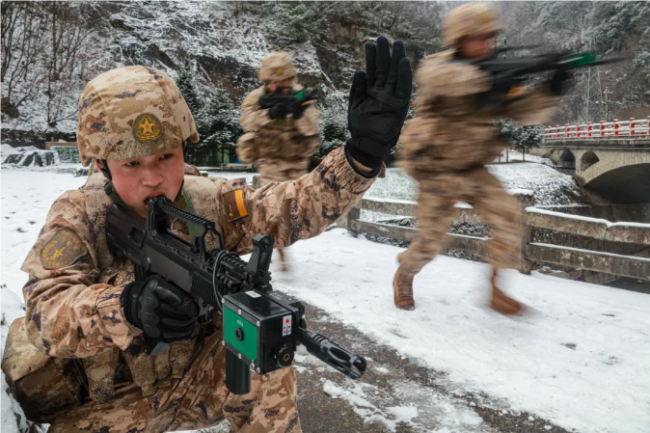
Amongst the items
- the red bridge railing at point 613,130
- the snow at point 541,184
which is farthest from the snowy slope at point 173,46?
the red bridge railing at point 613,130

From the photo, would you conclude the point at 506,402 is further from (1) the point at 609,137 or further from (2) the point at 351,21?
(2) the point at 351,21

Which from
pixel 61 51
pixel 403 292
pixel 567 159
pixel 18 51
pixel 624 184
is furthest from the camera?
pixel 18 51

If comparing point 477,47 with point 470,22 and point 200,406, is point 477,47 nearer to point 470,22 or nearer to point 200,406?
point 470,22

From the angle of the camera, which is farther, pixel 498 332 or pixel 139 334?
pixel 498 332

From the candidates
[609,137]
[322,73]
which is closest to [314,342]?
[609,137]

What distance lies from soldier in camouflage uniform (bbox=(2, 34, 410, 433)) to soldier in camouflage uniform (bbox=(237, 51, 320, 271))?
256 centimetres

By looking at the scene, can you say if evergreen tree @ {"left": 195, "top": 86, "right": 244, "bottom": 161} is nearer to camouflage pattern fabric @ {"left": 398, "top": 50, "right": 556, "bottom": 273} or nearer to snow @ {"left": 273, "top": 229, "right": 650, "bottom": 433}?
snow @ {"left": 273, "top": 229, "right": 650, "bottom": 433}

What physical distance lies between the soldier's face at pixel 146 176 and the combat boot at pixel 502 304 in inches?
85.1

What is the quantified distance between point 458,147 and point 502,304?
1.33 meters

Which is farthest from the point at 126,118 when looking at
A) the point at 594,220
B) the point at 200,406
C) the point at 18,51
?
the point at 18,51

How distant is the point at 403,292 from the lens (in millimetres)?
3717

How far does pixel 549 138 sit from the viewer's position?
13172 millimetres

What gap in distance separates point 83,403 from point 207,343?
486 millimetres

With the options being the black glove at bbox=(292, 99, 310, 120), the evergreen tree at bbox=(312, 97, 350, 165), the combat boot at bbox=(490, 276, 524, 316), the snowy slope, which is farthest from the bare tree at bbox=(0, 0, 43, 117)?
the combat boot at bbox=(490, 276, 524, 316)
